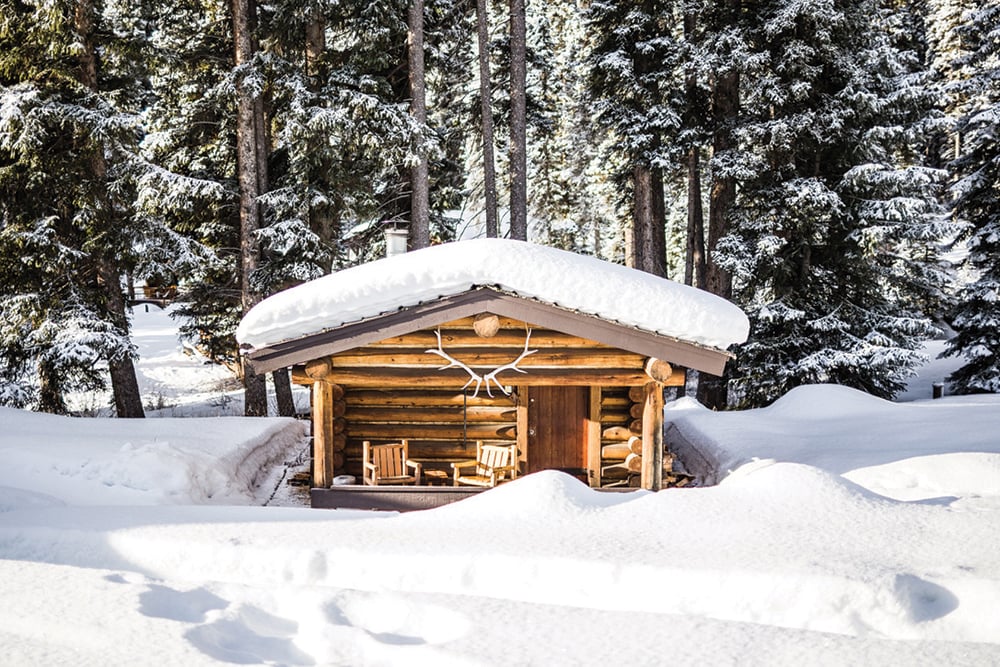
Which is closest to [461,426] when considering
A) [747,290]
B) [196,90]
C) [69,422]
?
[69,422]

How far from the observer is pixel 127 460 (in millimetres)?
10125

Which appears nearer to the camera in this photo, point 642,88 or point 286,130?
point 286,130

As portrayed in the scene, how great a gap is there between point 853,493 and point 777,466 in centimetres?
84

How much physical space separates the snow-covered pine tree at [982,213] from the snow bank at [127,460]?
56.5ft

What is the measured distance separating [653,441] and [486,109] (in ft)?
39.6

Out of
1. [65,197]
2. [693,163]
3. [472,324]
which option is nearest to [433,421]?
[472,324]

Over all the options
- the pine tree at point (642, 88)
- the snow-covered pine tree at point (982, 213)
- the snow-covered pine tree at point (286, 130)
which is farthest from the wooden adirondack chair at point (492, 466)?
the snow-covered pine tree at point (982, 213)

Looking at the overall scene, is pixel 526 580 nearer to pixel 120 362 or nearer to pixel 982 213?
pixel 120 362

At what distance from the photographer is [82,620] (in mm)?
4895

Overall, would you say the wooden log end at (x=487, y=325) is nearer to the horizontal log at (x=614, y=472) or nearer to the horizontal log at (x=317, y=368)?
the horizontal log at (x=317, y=368)

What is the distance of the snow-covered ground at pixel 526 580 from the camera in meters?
4.72

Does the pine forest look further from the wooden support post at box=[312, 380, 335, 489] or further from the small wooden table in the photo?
the small wooden table

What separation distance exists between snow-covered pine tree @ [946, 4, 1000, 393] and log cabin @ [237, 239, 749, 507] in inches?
460

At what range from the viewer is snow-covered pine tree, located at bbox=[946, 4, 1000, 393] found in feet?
56.6
